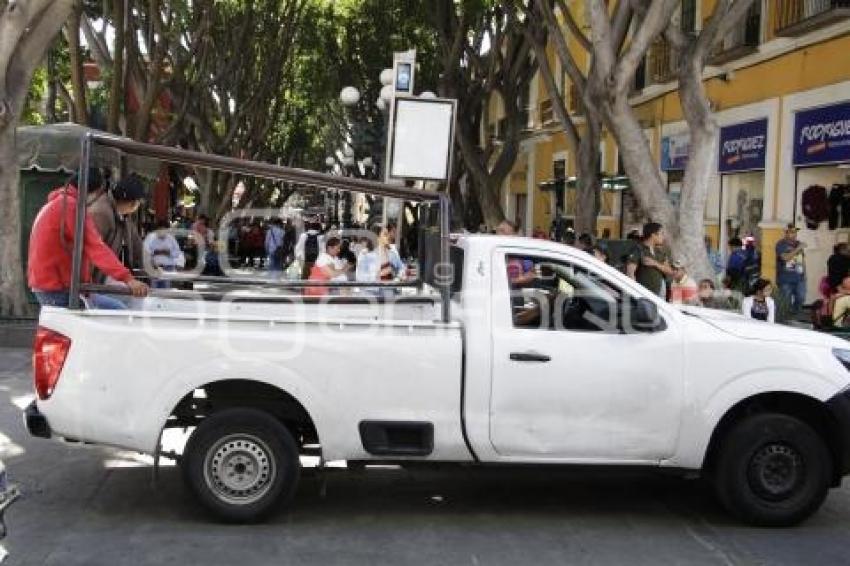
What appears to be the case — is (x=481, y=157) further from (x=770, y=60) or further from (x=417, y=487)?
(x=417, y=487)

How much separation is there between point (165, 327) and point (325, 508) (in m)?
1.53

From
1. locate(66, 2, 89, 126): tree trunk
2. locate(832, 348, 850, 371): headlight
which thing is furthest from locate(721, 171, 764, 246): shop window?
locate(832, 348, 850, 371): headlight

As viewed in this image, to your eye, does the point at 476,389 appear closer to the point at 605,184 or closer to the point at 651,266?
the point at 651,266

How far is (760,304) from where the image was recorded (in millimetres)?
11633

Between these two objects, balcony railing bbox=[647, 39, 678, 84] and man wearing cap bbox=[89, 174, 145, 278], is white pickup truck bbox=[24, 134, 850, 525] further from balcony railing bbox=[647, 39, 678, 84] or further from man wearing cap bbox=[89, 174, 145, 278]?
balcony railing bbox=[647, 39, 678, 84]

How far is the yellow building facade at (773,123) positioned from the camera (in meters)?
17.0

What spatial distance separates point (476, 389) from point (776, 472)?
191cm

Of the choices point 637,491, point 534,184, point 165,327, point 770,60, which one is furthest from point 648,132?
point 165,327

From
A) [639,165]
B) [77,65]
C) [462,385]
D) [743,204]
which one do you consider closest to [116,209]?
[462,385]

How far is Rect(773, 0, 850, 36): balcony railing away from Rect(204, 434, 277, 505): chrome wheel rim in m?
13.4

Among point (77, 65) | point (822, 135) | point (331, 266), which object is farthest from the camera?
point (77, 65)

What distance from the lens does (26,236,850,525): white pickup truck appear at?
18.9ft

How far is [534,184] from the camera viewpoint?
37.4 m

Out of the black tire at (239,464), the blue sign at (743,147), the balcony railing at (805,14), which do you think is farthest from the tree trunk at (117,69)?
the black tire at (239,464)
